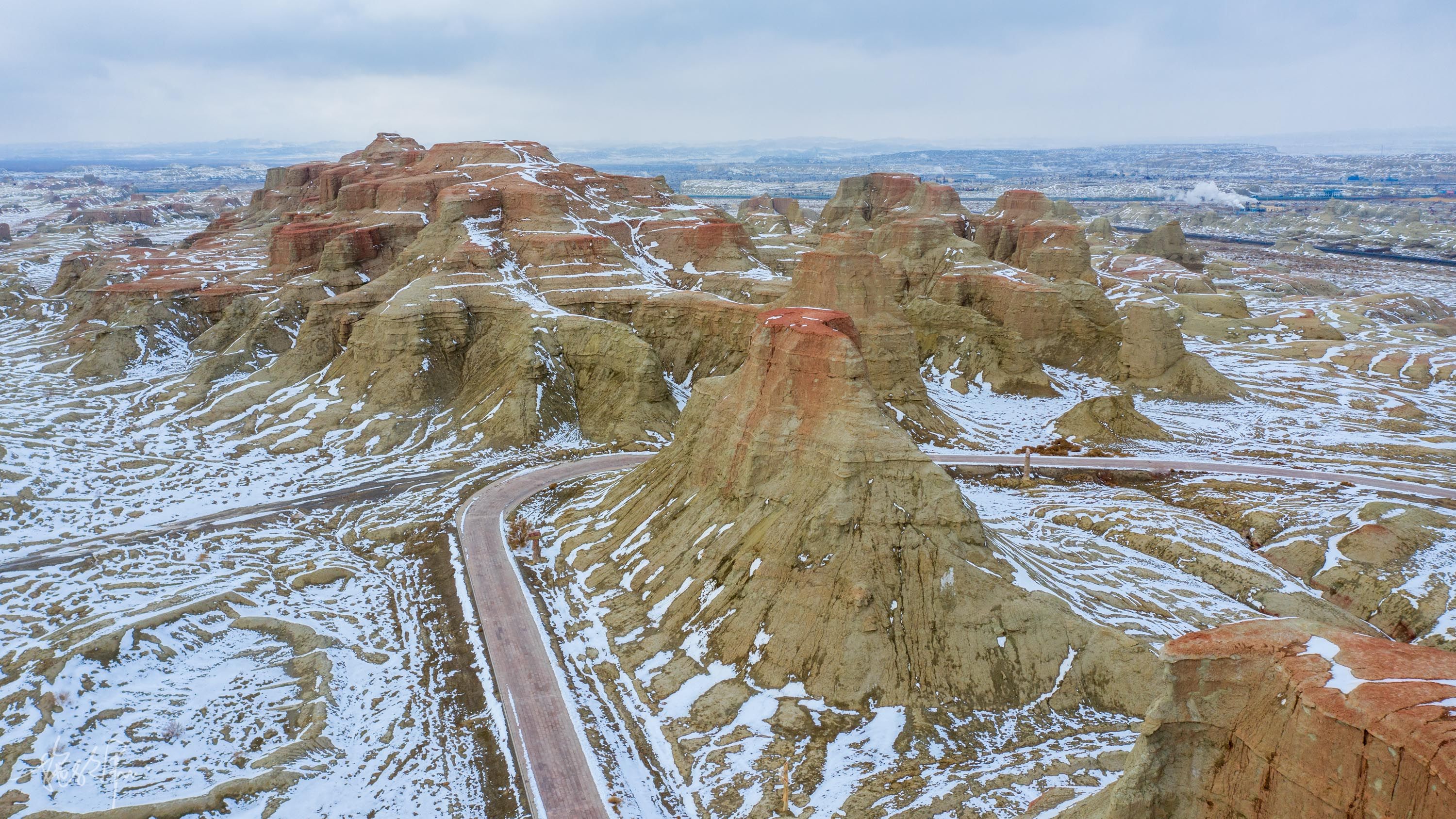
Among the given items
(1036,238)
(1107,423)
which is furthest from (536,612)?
(1036,238)

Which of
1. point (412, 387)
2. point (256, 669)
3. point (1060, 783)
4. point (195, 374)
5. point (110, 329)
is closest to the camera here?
point (1060, 783)

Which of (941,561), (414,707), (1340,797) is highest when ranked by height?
(1340,797)

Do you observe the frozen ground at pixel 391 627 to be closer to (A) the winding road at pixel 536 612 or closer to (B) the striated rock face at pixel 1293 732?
(A) the winding road at pixel 536 612

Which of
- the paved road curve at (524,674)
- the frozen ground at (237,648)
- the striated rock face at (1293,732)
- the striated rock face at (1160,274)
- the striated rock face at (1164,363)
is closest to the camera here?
the striated rock face at (1293,732)

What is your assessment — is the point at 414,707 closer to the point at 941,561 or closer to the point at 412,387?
the point at 941,561

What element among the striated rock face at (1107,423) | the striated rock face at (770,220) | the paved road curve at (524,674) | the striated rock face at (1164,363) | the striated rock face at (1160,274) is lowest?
the paved road curve at (524,674)

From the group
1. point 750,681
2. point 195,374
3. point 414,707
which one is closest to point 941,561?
point 750,681

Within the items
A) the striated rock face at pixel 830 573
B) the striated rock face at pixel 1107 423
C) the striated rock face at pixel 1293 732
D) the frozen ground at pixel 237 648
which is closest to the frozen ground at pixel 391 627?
the frozen ground at pixel 237 648
